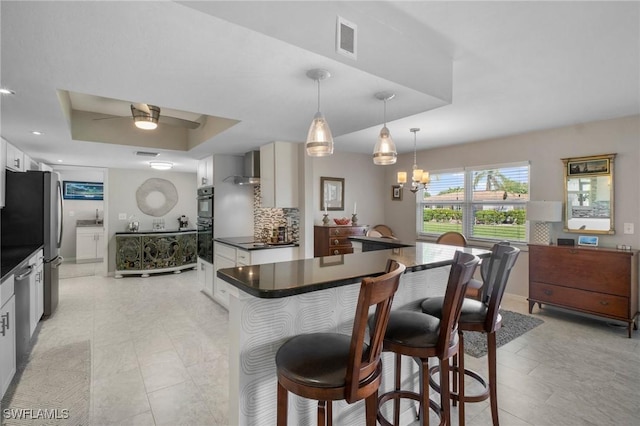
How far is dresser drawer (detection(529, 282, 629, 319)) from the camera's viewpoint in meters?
3.52

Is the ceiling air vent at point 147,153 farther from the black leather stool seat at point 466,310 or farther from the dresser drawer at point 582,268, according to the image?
the dresser drawer at point 582,268

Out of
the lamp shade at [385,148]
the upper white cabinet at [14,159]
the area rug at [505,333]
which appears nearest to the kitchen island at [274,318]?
the lamp shade at [385,148]

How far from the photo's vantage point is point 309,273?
5.52 feet

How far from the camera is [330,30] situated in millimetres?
1748

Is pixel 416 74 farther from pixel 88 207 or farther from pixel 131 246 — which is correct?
pixel 88 207

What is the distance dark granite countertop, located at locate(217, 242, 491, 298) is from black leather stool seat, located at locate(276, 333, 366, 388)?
231 mm

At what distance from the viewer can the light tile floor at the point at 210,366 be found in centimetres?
216

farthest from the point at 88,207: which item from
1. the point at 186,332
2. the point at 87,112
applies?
the point at 186,332

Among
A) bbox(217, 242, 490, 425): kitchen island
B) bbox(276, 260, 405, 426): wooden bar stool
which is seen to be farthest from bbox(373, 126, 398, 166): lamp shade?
bbox(276, 260, 405, 426): wooden bar stool

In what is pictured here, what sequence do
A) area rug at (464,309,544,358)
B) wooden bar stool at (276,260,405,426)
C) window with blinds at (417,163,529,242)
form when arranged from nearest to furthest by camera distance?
wooden bar stool at (276,260,405,426), area rug at (464,309,544,358), window with blinds at (417,163,529,242)

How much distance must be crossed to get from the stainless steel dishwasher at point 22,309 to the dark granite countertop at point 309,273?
2411 millimetres

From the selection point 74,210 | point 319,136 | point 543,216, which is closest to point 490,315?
point 319,136

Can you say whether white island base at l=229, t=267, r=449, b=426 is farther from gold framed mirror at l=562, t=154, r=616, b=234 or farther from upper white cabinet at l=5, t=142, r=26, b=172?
upper white cabinet at l=5, t=142, r=26, b=172

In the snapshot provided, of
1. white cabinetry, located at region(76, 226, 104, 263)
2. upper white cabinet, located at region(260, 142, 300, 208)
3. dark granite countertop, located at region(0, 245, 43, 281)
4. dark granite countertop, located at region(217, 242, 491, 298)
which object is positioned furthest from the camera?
white cabinetry, located at region(76, 226, 104, 263)
